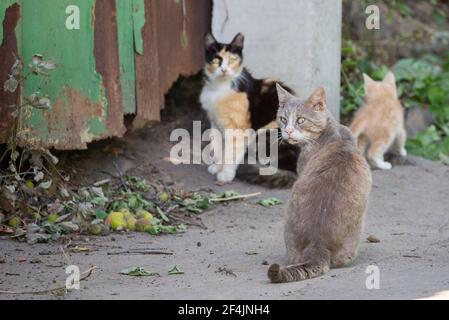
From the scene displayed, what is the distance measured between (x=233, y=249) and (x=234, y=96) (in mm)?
2650

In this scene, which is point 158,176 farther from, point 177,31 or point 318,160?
point 318,160

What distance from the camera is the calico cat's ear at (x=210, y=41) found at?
335 inches

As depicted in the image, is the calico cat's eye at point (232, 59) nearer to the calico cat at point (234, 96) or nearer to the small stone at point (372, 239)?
the calico cat at point (234, 96)

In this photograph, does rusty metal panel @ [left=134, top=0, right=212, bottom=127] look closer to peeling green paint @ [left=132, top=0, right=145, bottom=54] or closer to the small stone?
peeling green paint @ [left=132, top=0, right=145, bottom=54]

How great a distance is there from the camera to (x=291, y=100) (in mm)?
6332

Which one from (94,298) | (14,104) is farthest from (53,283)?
(14,104)

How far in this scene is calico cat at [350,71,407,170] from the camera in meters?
8.58

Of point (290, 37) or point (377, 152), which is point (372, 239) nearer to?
point (377, 152)

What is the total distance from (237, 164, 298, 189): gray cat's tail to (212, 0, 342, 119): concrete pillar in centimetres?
88

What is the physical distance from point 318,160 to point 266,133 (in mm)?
2824

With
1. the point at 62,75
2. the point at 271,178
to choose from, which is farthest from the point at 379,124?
the point at 62,75

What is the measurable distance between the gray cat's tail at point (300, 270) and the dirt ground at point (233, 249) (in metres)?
0.05

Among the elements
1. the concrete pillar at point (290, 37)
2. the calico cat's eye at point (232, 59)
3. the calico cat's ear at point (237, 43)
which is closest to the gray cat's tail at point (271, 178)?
the concrete pillar at point (290, 37)

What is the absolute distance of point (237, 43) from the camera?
848cm
